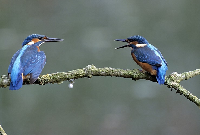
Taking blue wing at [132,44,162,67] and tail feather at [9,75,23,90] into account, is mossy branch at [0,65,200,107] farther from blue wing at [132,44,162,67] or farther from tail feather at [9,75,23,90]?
blue wing at [132,44,162,67]

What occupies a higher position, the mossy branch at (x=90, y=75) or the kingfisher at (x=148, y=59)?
the kingfisher at (x=148, y=59)

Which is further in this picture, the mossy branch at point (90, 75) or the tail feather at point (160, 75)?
the tail feather at point (160, 75)

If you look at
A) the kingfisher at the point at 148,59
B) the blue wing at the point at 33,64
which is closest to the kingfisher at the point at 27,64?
the blue wing at the point at 33,64

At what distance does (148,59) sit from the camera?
7.88ft

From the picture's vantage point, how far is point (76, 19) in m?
6.91

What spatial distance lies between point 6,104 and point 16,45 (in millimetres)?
1073

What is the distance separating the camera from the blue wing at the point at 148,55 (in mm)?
2381

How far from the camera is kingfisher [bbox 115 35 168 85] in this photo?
7.54ft

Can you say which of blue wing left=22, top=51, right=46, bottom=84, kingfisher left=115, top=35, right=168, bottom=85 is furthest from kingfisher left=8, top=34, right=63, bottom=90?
kingfisher left=115, top=35, right=168, bottom=85

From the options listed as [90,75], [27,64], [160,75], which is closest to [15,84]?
[27,64]

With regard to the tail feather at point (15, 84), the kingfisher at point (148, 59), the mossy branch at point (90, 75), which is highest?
the kingfisher at point (148, 59)

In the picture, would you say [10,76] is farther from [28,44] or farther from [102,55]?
[102,55]

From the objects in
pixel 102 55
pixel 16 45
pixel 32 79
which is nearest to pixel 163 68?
pixel 32 79

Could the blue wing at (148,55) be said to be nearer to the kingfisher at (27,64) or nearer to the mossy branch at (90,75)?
the mossy branch at (90,75)
